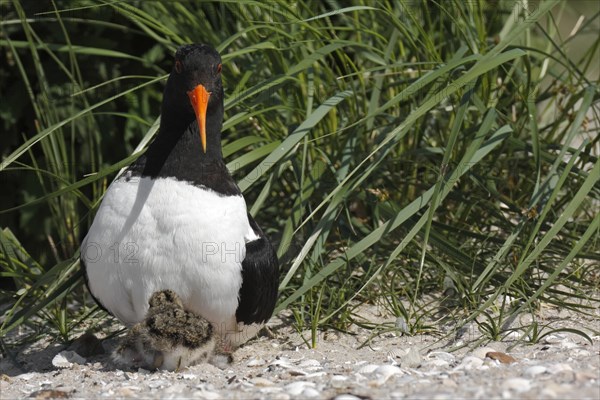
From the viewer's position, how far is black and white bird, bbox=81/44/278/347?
10.8 feet

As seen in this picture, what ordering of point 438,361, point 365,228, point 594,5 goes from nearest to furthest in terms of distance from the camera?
point 438,361 → point 365,228 → point 594,5

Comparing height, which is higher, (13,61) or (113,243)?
(13,61)

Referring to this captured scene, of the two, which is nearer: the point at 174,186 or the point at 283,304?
the point at 174,186

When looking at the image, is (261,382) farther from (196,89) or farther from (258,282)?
(196,89)

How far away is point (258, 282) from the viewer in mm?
3465

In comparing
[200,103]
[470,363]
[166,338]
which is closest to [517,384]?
[470,363]

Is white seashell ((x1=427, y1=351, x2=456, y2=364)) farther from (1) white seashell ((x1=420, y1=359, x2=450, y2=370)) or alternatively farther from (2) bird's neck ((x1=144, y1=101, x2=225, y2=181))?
(2) bird's neck ((x1=144, y1=101, x2=225, y2=181))

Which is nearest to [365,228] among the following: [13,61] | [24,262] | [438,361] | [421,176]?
[421,176]

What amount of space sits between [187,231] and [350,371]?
0.75m

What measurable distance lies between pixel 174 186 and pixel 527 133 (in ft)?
6.55

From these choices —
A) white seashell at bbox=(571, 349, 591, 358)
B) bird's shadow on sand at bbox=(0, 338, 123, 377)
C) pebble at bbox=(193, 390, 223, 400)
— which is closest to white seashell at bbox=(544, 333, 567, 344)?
white seashell at bbox=(571, 349, 591, 358)

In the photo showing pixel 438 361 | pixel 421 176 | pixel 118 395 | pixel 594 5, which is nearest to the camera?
pixel 118 395

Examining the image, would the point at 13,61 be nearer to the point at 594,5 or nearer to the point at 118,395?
the point at 118,395

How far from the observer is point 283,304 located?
12.0 feet
